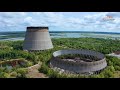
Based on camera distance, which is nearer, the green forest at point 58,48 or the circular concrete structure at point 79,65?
the circular concrete structure at point 79,65

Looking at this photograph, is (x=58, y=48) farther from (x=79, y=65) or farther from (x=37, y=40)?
(x=79, y=65)

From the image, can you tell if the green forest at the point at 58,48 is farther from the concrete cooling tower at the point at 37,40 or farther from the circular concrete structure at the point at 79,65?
the circular concrete structure at the point at 79,65

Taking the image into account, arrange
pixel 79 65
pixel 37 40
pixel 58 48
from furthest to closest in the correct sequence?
pixel 58 48
pixel 37 40
pixel 79 65

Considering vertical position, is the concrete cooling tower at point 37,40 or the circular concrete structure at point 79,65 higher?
the concrete cooling tower at point 37,40

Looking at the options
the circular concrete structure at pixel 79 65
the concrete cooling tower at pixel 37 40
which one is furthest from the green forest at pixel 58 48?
the circular concrete structure at pixel 79 65

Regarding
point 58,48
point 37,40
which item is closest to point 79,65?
point 58,48

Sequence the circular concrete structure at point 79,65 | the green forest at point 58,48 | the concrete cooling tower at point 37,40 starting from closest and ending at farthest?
the circular concrete structure at point 79,65
the green forest at point 58,48
the concrete cooling tower at point 37,40
